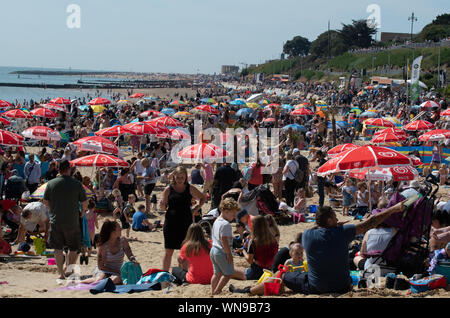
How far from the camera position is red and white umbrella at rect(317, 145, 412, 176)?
7.54 meters

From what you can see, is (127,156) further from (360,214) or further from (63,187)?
(63,187)

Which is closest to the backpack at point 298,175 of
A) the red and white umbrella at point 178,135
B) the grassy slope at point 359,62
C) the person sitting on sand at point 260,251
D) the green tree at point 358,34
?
the person sitting on sand at point 260,251

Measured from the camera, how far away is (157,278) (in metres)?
6.20

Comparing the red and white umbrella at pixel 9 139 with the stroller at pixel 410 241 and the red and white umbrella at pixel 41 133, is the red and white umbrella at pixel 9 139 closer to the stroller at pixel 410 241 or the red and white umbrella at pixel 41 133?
the red and white umbrella at pixel 41 133

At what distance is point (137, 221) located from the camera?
10492 millimetres

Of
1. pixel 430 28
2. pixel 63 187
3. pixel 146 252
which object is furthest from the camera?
pixel 430 28

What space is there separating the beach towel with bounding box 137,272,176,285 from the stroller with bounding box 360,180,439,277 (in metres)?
2.31

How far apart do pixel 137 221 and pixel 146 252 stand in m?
1.60

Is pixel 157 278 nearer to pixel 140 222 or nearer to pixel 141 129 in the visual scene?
pixel 140 222

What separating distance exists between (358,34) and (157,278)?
96.1m

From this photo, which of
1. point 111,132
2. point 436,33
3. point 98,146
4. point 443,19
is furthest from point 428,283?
point 443,19

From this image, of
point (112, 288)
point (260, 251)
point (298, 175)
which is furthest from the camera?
point (298, 175)
